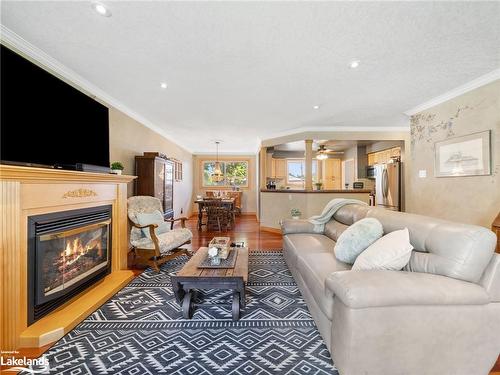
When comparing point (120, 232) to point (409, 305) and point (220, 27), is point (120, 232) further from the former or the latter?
point (409, 305)

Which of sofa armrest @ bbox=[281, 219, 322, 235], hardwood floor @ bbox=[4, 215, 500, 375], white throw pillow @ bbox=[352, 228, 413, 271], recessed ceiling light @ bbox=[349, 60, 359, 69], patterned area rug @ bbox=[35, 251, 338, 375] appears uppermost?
recessed ceiling light @ bbox=[349, 60, 359, 69]

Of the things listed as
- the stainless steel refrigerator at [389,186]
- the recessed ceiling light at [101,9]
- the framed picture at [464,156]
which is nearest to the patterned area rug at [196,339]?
the recessed ceiling light at [101,9]

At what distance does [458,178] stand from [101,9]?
465cm

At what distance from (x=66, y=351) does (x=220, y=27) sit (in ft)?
9.01

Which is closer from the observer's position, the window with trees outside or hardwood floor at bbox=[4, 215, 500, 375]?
hardwood floor at bbox=[4, 215, 500, 375]

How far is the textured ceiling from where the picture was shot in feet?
5.62

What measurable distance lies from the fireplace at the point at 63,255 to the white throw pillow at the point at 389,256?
98.1 inches

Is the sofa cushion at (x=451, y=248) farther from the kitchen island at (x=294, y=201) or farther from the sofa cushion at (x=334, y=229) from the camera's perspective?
the kitchen island at (x=294, y=201)

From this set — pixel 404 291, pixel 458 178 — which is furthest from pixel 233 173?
pixel 404 291

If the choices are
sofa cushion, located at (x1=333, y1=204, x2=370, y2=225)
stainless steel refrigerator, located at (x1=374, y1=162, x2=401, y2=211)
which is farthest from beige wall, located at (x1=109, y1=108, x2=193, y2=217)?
stainless steel refrigerator, located at (x1=374, y1=162, x2=401, y2=211)

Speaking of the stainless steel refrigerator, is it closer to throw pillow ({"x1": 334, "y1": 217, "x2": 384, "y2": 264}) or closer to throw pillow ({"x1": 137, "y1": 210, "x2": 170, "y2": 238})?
throw pillow ({"x1": 334, "y1": 217, "x2": 384, "y2": 264})

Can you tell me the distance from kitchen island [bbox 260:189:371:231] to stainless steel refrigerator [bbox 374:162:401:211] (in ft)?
2.45

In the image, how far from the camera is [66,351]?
5.21 ft

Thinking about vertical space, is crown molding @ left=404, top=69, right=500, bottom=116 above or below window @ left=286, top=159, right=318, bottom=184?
above
